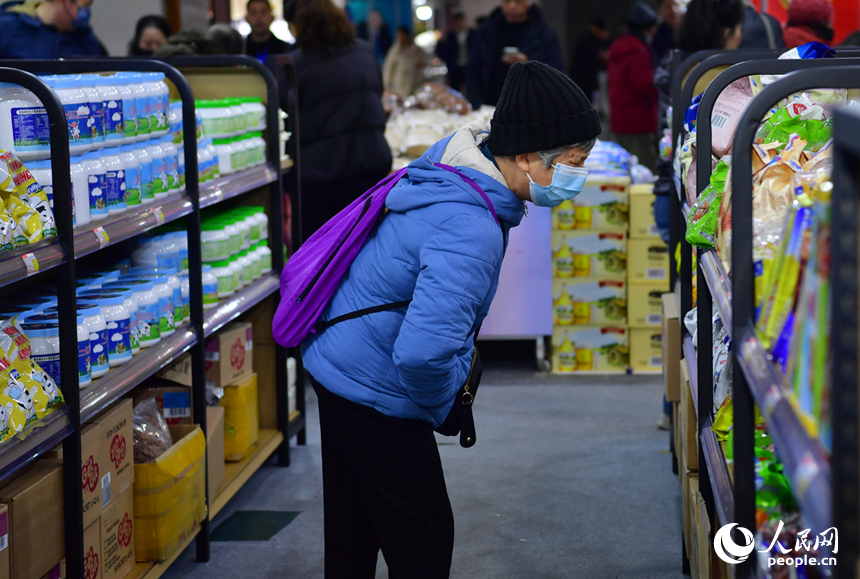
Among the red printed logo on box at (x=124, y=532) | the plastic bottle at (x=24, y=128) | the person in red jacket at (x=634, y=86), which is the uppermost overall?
the person in red jacket at (x=634, y=86)

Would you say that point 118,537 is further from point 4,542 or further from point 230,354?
point 230,354

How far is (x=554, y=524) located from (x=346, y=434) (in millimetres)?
1586

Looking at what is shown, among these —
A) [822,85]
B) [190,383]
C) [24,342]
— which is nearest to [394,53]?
[190,383]

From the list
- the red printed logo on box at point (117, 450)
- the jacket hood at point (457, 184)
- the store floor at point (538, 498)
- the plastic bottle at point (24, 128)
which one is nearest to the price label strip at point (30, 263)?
the plastic bottle at point (24, 128)

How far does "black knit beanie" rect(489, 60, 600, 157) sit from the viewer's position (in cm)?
201

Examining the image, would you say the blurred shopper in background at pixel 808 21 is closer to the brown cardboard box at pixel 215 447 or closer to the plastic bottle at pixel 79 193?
the brown cardboard box at pixel 215 447

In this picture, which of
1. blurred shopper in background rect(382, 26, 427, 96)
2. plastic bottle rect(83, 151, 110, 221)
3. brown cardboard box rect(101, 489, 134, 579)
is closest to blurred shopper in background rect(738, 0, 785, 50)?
plastic bottle rect(83, 151, 110, 221)

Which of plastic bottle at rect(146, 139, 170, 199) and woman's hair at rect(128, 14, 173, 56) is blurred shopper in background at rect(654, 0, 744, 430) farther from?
woman's hair at rect(128, 14, 173, 56)

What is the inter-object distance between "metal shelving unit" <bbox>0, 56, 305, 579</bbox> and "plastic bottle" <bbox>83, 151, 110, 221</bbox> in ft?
0.11

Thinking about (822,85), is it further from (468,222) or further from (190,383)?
(190,383)

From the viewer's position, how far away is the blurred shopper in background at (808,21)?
4.49 m

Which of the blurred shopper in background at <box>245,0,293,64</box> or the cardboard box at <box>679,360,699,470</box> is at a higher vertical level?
the blurred shopper in background at <box>245,0,293,64</box>

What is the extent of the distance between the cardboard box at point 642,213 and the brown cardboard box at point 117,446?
3.35 m

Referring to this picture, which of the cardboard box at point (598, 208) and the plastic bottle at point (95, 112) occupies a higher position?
the plastic bottle at point (95, 112)
